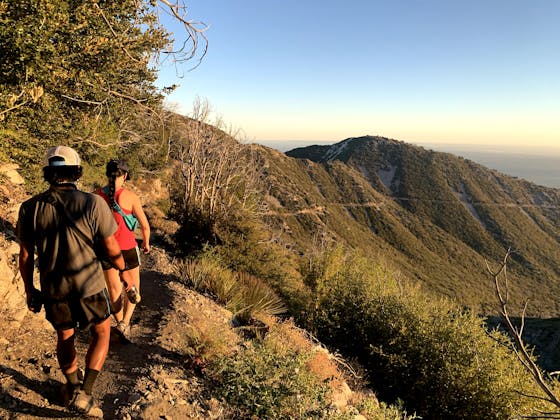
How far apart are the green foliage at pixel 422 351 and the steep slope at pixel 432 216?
47801mm

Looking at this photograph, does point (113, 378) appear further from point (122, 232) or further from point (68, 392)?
point (122, 232)

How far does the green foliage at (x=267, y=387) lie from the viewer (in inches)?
131

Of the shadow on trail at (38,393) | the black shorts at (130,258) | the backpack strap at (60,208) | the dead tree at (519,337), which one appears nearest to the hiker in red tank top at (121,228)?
the black shorts at (130,258)

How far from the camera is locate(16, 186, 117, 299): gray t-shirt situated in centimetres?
235

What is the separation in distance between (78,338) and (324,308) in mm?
9229

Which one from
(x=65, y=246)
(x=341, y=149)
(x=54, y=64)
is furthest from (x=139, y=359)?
(x=341, y=149)

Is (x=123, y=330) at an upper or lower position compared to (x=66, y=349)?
lower

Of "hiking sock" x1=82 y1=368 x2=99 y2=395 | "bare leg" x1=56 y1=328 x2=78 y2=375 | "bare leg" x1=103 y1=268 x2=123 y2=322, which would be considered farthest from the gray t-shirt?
"bare leg" x1=103 y1=268 x2=123 y2=322

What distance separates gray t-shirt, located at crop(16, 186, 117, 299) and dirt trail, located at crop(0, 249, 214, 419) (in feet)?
3.62

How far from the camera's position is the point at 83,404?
2619 mm

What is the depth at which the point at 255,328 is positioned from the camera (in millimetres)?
5562

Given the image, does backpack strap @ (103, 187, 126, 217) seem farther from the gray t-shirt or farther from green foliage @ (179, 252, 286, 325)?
green foliage @ (179, 252, 286, 325)

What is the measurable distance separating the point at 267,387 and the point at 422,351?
27.2 feet

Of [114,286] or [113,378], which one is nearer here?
[113,378]
